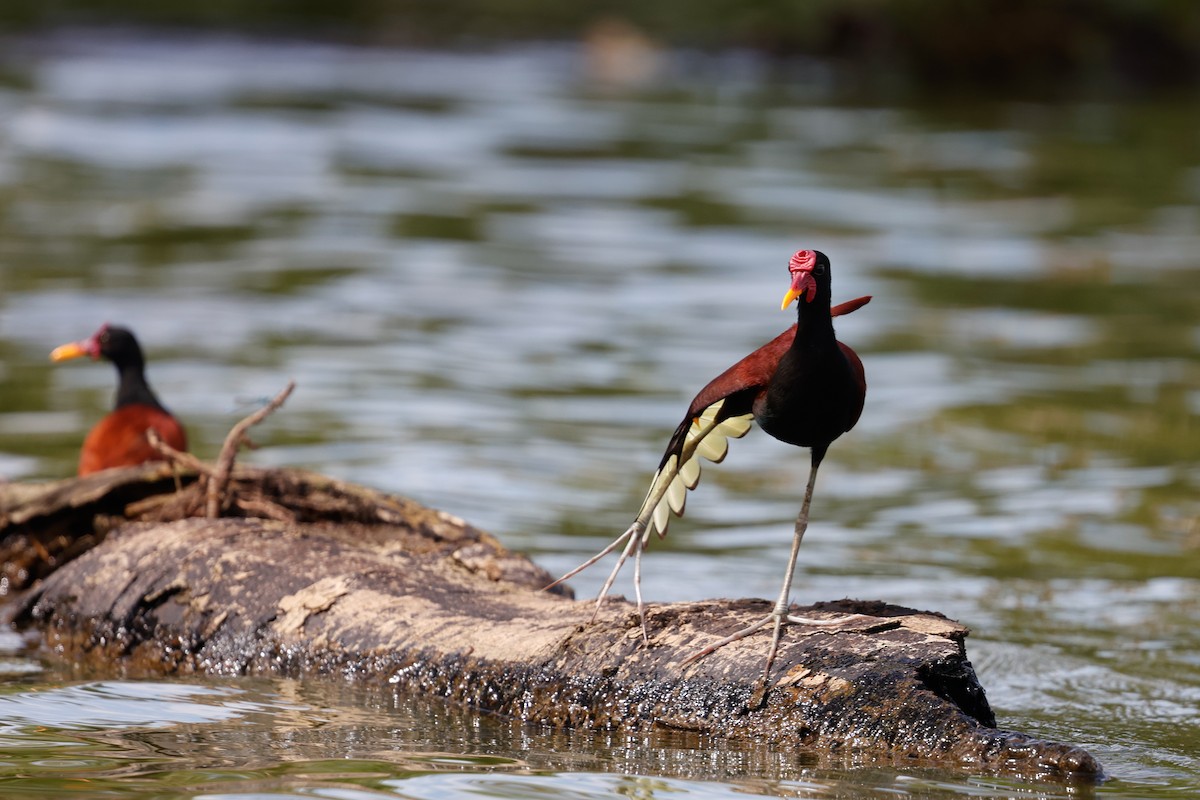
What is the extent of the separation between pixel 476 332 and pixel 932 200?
26.2 ft

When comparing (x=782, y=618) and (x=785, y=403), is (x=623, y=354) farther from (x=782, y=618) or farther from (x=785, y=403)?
(x=785, y=403)

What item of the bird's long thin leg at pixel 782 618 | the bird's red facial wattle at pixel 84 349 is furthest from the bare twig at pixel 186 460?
the bird's long thin leg at pixel 782 618

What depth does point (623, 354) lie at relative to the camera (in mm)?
13109

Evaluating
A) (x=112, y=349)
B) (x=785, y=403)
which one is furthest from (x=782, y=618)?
(x=112, y=349)

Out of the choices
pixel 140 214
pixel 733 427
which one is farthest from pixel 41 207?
pixel 733 427

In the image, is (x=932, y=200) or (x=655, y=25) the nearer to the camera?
(x=932, y=200)

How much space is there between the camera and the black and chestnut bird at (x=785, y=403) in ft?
15.6

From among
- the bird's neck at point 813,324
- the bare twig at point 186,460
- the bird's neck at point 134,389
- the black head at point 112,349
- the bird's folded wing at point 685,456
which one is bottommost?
the bird's folded wing at point 685,456

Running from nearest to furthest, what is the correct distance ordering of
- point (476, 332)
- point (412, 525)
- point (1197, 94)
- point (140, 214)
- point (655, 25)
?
1. point (412, 525)
2. point (476, 332)
3. point (140, 214)
4. point (1197, 94)
5. point (655, 25)

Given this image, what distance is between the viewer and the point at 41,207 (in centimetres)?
1822

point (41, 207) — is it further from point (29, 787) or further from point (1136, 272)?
point (29, 787)

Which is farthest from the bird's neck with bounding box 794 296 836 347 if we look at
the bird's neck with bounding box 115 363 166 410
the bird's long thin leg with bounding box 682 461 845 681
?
the bird's neck with bounding box 115 363 166 410

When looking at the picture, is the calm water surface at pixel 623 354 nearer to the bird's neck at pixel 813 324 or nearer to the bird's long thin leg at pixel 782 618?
the bird's long thin leg at pixel 782 618

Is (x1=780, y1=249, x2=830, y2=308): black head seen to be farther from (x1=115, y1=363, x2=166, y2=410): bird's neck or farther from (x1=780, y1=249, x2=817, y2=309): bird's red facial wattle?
(x1=115, y1=363, x2=166, y2=410): bird's neck
